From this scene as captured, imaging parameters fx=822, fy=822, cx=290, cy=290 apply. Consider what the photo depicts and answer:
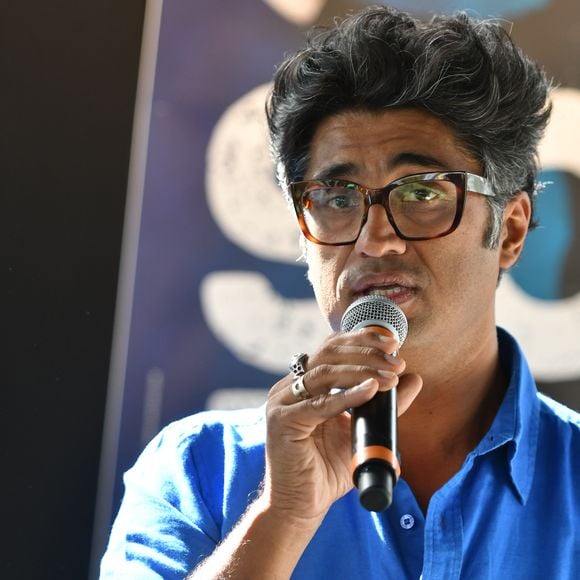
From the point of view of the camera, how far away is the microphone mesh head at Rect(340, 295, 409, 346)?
1600mm

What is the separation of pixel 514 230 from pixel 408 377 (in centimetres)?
77

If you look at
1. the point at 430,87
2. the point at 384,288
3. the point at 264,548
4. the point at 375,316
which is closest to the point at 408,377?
the point at 375,316

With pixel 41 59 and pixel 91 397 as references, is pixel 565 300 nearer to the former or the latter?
pixel 91 397

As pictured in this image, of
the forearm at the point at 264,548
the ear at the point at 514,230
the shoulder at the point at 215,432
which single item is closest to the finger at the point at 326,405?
the forearm at the point at 264,548

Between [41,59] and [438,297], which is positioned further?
[41,59]

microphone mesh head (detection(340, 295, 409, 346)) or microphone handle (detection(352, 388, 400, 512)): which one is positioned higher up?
microphone mesh head (detection(340, 295, 409, 346))

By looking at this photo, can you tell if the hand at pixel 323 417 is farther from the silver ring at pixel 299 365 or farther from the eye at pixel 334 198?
the eye at pixel 334 198

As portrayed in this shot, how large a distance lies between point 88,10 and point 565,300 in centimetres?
182

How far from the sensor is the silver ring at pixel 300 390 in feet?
5.05

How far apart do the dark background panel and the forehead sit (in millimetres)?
805

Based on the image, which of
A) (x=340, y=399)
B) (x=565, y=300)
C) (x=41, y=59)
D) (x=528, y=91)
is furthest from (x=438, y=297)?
(x=41, y=59)

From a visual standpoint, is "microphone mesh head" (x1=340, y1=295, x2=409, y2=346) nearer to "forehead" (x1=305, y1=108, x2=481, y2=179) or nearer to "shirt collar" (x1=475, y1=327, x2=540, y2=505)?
"forehead" (x1=305, y1=108, x2=481, y2=179)

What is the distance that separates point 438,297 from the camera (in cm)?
194

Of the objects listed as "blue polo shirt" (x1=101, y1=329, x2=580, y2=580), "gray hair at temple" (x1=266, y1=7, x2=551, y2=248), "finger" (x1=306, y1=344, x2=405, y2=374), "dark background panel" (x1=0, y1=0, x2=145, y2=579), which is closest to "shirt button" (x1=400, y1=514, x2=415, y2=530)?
"blue polo shirt" (x1=101, y1=329, x2=580, y2=580)
